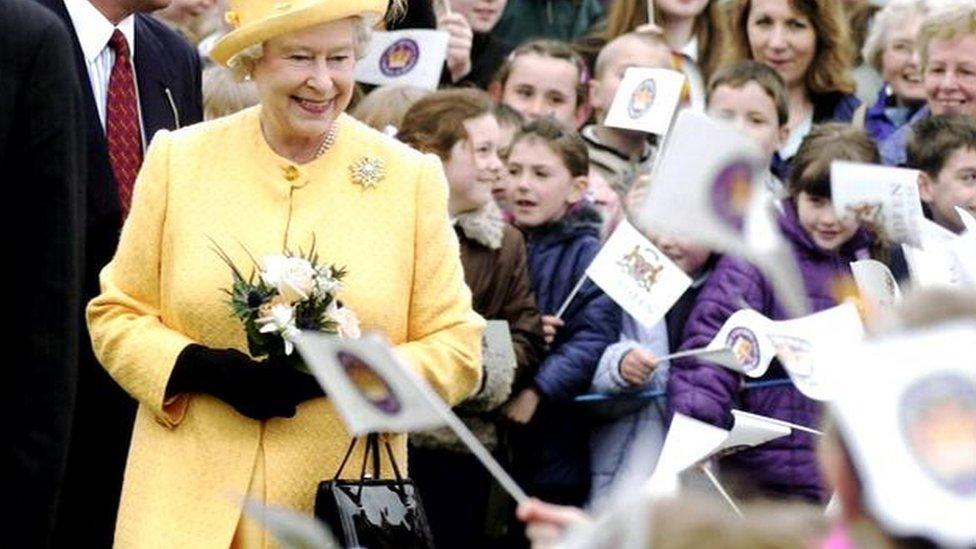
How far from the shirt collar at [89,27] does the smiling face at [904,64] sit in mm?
3832

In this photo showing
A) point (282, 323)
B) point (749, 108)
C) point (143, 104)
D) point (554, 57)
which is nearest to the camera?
point (282, 323)

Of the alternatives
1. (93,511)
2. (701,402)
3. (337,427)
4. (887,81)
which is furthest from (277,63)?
(887,81)

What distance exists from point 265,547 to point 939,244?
5.42 ft

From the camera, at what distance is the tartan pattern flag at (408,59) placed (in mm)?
9352

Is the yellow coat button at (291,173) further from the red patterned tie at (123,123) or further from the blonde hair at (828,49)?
the blonde hair at (828,49)

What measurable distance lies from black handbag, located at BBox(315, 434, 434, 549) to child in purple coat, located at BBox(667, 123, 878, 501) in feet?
Result: 6.75

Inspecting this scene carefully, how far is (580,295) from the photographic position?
877cm

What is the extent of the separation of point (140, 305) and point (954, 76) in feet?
12.4

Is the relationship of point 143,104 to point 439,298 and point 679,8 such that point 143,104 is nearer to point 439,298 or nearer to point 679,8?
point 439,298

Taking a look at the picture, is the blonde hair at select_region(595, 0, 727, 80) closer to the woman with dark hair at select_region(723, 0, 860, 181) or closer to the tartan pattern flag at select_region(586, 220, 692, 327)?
the woman with dark hair at select_region(723, 0, 860, 181)

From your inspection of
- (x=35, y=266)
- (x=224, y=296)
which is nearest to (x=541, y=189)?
(x=224, y=296)

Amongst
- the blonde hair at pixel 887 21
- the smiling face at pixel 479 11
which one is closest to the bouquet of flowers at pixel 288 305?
the blonde hair at pixel 887 21

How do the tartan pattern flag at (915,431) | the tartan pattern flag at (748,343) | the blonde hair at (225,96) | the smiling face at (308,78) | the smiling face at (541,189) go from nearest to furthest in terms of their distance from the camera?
1. the tartan pattern flag at (915,431)
2. the smiling face at (308,78)
3. the tartan pattern flag at (748,343)
4. the blonde hair at (225,96)
5. the smiling face at (541,189)

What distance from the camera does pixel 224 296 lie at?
249 inches
